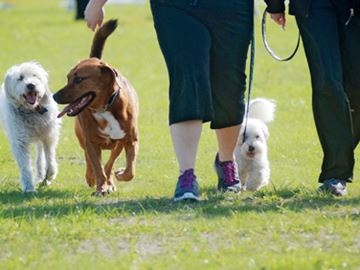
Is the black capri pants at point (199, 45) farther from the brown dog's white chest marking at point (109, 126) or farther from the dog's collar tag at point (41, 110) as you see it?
the dog's collar tag at point (41, 110)

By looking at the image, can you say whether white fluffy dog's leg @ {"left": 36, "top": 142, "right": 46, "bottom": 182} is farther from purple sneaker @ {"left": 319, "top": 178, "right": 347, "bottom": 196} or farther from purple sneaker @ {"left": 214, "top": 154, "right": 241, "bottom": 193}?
purple sneaker @ {"left": 319, "top": 178, "right": 347, "bottom": 196}

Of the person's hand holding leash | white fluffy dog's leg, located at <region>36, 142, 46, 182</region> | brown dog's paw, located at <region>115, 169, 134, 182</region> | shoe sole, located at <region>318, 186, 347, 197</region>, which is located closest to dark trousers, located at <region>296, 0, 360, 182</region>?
shoe sole, located at <region>318, 186, 347, 197</region>

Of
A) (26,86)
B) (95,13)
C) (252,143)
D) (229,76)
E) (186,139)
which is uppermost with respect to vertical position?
(95,13)

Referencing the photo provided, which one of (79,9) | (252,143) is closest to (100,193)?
(252,143)

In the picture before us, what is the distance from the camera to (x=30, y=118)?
976 centimetres

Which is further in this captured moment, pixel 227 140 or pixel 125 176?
pixel 125 176

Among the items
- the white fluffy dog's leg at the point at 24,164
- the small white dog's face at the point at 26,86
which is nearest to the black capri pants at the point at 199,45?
the white fluffy dog's leg at the point at 24,164

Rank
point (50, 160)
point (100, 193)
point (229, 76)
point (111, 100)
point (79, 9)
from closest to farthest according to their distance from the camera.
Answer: point (229, 76) < point (100, 193) < point (111, 100) < point (50, 160) < point (79, 9)

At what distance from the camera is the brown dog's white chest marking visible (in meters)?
8.87

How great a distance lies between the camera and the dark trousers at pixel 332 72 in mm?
7762

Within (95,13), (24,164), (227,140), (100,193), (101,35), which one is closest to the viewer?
(95,13)

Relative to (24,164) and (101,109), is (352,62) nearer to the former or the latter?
(101,109)

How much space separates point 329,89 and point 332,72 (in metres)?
0.12

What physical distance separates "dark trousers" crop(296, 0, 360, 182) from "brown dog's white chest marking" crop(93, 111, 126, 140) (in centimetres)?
173
